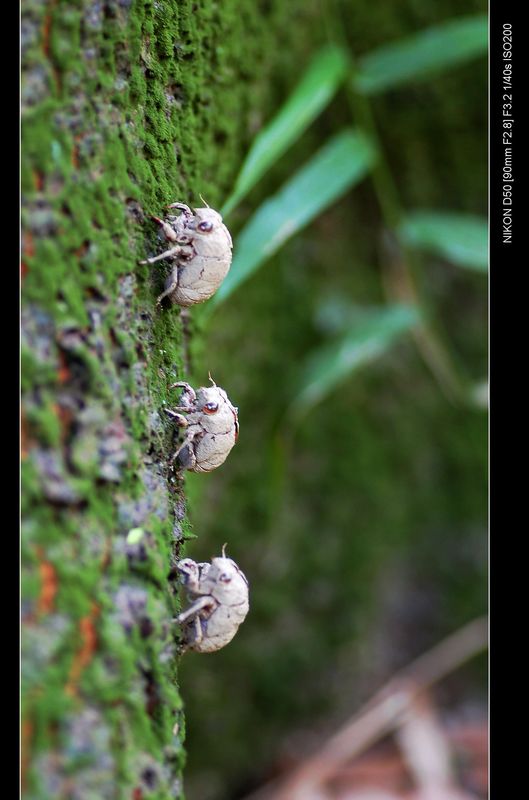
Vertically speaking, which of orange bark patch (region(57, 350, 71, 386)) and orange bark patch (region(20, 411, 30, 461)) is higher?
orange bark patch (region(57, 350, 71, 386))

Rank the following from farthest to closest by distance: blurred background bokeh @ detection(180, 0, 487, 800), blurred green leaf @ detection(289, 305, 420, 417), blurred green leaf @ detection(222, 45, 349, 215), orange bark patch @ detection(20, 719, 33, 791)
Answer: blurred background bokeh @ detection(180, 0, 487, 800) < blurred green leaf @ detection(289, 305, 420, 417) < blurred green leaf @ detection(222, 45, 349, 215) < orange bark patch @ detection(20, 719, 33, 791)

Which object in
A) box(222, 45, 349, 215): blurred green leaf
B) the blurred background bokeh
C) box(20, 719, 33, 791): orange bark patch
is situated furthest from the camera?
the blurred background bokeh

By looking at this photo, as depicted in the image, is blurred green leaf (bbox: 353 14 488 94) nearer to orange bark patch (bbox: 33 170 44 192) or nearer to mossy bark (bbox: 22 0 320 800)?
mossy bark (bbox: 22 0 320 800)

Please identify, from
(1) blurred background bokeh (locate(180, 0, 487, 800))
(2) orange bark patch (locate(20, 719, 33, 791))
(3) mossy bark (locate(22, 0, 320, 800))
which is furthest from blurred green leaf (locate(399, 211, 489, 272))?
(2) orange bark patch (locate(20, 719, 33, 791))

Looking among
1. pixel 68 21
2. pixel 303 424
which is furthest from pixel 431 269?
pixel 68 21

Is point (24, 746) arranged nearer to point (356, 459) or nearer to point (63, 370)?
point (63, 370)

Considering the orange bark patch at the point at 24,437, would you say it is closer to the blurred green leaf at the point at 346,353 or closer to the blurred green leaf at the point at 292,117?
the blurred green leaf at the point at 292,117

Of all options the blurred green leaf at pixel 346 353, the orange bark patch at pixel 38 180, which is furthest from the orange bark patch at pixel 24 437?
the blurred green leaf at pixel 346 353
